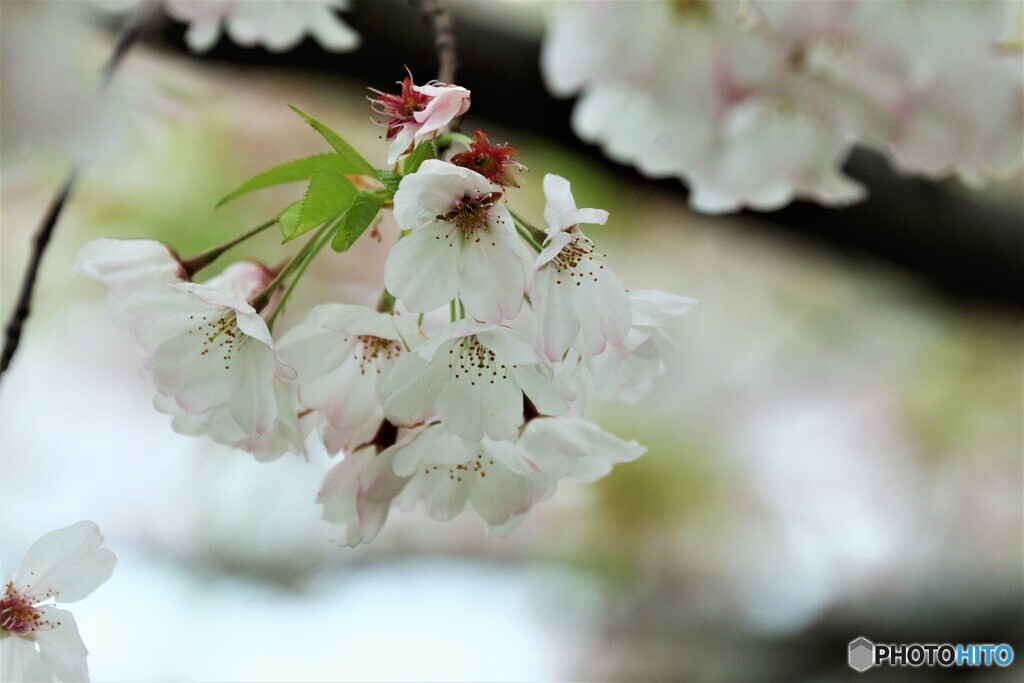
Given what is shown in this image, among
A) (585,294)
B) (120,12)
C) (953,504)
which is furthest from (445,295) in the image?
(953,504)

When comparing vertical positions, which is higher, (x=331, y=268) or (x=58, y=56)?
(x=58, y=56)

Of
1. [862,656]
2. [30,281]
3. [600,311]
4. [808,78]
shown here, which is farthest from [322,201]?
[862,656]

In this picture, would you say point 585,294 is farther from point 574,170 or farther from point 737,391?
point 737,391

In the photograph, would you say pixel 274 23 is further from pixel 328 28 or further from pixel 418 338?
pixel 418 338

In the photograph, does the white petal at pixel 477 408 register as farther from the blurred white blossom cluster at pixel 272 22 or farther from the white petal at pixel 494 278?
the blurred white blossom cluster at pixel 272 22

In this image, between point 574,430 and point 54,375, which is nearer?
point 574,430

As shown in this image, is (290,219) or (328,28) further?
(328,28)

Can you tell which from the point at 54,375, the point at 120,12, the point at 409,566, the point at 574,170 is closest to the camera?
the point at 120,12
